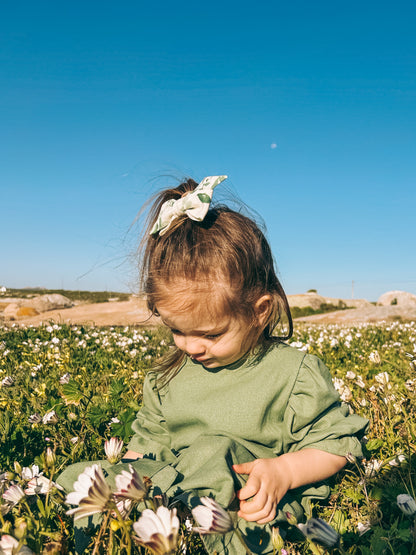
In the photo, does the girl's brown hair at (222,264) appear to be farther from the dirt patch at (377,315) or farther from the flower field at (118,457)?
the dirt patch at (377,315)

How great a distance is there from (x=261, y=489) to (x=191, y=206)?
1574 mm

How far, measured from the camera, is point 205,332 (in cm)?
256

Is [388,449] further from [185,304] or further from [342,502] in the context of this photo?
[185,304]

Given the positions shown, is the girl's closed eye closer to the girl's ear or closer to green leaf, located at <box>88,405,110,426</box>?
the girl's ear

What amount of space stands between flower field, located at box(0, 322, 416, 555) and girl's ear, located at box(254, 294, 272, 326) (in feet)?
2.67

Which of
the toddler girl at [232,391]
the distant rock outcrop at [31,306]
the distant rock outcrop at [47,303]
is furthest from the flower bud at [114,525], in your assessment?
the distant rock outcrop at [47,303]

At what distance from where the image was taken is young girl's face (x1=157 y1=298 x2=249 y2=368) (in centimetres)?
253

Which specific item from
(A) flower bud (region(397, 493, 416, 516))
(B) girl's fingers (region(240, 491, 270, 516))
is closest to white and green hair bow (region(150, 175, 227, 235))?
(B) girl's fingers (region(240, 491, 270, 516))

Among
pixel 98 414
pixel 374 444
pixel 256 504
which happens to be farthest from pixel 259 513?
pixel 98 414

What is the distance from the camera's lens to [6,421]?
339 centimetres

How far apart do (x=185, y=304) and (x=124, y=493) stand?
1.09 metres

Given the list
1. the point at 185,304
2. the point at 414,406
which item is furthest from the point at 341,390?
the point at 185,304

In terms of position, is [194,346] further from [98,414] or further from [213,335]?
[98,414]

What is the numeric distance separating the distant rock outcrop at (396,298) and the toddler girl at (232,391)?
3296cm
